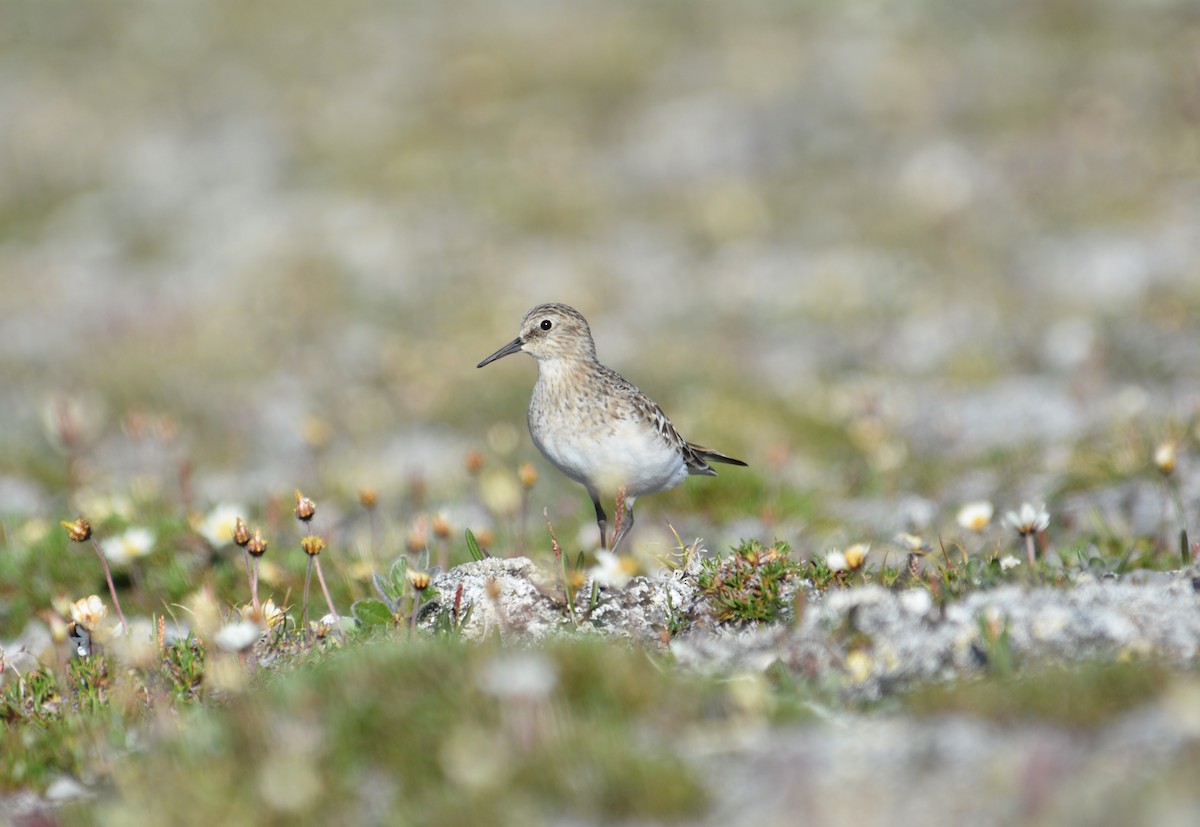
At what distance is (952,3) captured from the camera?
26125 mm

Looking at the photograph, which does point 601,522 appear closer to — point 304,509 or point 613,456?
point 613,456

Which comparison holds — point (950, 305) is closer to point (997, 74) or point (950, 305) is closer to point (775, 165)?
point (775, 165)

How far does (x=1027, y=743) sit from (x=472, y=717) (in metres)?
1.91

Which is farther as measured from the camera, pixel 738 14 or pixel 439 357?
pixel 738 14

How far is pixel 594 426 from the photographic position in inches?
287

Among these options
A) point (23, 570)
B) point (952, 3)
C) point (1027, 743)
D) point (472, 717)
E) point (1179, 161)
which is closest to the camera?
point (1027, 743)

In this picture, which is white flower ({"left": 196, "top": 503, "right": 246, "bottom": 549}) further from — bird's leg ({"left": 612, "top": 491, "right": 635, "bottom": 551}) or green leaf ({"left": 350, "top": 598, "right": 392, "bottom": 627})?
bird's leg ({"left": 612, "top": 491, "right": 635, "bottom": 551})

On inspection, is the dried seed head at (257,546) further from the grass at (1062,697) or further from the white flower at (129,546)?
the grass at (1062,697)

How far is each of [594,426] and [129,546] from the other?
3.09 m

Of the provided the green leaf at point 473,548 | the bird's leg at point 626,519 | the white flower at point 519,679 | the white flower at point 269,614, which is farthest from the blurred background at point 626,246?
the white flower at point 519,679

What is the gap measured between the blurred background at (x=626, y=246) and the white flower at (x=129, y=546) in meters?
1.18

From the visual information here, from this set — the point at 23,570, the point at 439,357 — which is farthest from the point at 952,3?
the point at 23,570

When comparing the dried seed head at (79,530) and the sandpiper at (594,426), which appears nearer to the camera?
the dried seed head at (79,530)

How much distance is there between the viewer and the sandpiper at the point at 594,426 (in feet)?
23.5
